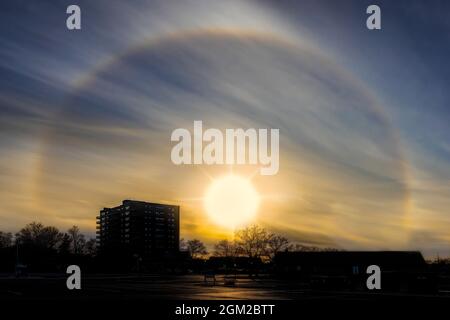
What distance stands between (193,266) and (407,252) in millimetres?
77104

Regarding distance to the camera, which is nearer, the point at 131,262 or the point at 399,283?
the point at 399,283

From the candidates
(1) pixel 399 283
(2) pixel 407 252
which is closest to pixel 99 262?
(2) pixel 407 252

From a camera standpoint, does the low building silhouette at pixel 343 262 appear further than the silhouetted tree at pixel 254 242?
No

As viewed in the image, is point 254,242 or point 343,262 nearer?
point 343,262

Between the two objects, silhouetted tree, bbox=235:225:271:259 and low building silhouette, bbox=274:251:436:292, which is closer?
low building silhouette, bbox=274:251:436:292

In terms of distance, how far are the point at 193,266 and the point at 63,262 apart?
134ft
